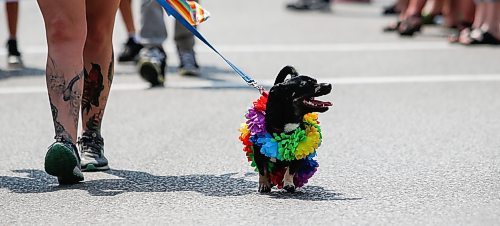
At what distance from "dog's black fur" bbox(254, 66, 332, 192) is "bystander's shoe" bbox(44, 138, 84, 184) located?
2.94ft

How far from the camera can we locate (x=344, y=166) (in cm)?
629

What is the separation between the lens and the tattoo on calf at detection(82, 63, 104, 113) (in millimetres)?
6145

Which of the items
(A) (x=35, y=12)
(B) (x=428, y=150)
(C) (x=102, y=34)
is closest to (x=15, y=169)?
(C) (x=102, y=34)

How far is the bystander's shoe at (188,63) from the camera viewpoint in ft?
32.4

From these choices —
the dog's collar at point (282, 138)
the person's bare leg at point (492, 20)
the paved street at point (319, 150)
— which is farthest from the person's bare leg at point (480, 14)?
the dog's collar at point (282, 138)

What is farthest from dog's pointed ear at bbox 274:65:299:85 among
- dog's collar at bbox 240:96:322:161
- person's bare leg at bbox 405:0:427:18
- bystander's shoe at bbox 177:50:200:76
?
person's bare leg at bbox 405:0:427:18

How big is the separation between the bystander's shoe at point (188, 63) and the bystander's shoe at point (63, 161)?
13.9 feet

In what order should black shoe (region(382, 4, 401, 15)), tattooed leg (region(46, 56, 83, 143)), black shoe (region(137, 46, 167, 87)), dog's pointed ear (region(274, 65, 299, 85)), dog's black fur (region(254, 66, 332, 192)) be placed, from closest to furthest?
1. dog's black fur (region(254, 66, 332, 192))
2. dog's pointed ear (region(274, 65, 299, 85))
3. tattooed leg (region(46, 56, 83, 143))
4. black shoe (region(137, 46, 167, 87))
5. black shoe (region(382, 4, 401, 15))

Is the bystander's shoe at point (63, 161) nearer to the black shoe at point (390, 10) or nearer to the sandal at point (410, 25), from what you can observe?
the sandal at point (410, 25)

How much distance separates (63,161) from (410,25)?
24.5 feet

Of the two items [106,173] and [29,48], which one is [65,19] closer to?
[106,173]

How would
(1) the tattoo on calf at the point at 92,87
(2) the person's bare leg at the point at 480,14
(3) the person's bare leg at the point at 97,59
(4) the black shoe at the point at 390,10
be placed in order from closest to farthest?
(3) the person's bare leg at the point at 97,59, (1) the tattoo on calf at the point at 92,87, (2) the person's bare leg at the point at 480,14, (4) the black shoe at the point at 390,10

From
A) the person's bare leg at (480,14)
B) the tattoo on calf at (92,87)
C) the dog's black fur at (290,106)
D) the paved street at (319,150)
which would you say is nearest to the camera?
the paved street at (319,150)

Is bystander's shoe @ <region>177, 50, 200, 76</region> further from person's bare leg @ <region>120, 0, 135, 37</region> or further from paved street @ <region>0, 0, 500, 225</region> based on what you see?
person's bare leg @ <region>120, 0, 135, 37</region>
